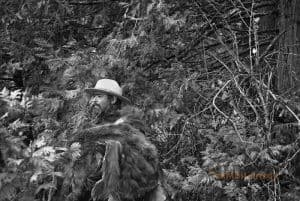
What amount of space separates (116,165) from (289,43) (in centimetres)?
395

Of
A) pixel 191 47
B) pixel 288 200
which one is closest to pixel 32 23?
pixel 191 47

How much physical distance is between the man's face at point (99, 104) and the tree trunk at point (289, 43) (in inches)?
112

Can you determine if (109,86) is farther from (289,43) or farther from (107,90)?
(289,43)

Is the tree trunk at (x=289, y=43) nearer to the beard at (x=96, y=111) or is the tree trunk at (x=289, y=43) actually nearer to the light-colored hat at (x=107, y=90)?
the light-colored hat at (x=107, y=90)

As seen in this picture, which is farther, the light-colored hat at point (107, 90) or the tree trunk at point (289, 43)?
the tree trunk at point (289, 43)

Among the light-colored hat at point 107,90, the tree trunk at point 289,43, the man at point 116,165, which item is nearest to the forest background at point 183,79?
the tree trunk at point 289,43

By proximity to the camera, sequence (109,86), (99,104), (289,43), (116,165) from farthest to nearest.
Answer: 1. (289,43)
2. (109,86)
3. (99,104)
4. (116,165)

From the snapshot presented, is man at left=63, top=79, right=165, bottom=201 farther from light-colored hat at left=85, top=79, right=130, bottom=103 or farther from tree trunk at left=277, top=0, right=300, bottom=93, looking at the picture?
tree trunk at left=277, top=0, right=300, bottom=93

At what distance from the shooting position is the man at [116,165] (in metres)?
3.46

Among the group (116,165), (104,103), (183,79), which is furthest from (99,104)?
(183,79)

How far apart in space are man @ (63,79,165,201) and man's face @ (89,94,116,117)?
0.20 metres

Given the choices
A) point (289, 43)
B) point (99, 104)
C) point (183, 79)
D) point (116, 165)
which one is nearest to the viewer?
point (116, 165)

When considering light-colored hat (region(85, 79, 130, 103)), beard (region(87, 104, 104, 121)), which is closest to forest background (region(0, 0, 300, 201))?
beard (region(87, 104, 104, 121))

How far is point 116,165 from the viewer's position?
3486 mm
